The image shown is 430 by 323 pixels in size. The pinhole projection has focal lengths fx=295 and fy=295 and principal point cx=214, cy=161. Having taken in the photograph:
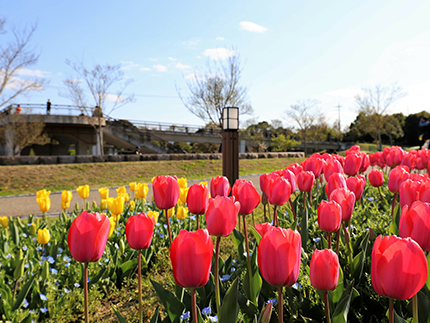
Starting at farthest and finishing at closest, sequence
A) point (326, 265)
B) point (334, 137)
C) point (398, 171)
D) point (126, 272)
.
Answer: point (334, 137), point (126, 272), point (398, 171), point (326, 265)

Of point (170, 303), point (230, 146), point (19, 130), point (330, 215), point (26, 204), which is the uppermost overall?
point (19, 130)

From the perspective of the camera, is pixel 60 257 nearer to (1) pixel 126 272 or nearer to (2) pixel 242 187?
(1) pixel 126 272

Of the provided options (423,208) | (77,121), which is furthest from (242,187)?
(77,121)

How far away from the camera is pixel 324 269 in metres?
1.03

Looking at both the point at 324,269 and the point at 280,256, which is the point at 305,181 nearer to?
the point at 324,269

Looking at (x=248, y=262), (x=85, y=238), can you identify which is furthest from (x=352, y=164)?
(x=85, y=238)

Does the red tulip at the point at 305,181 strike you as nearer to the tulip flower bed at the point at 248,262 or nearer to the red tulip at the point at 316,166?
the tulip flower bed at the point at 248,262

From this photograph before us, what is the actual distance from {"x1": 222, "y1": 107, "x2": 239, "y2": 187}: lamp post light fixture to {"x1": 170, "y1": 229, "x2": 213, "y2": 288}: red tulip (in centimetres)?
556

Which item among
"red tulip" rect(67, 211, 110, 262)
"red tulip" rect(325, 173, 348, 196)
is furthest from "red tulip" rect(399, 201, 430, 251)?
"red tulip" rect(67, 211, 110, 262)

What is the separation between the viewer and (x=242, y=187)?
1605 millimetres

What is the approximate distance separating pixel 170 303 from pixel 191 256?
0.62m

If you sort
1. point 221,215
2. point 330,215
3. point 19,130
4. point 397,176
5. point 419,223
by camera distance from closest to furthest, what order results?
point 419,223, point 221,215, point 330,215, point 397,176, point 19,130

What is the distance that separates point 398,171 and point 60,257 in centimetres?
322

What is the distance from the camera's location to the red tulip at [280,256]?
3.09 feet
